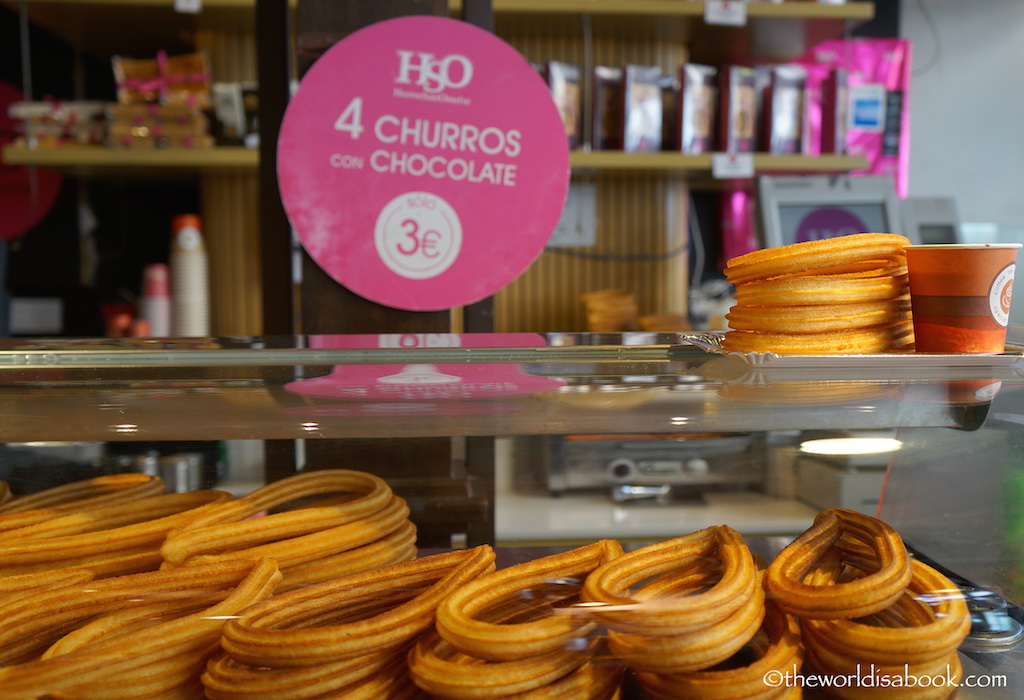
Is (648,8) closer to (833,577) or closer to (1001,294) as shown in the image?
(1001,294)

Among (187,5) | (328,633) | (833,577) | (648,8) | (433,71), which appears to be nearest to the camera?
(328,633)

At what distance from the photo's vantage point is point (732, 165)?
2602mm

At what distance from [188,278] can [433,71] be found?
5.74 ft

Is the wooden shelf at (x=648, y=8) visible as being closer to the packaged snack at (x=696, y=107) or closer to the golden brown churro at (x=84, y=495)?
the packaged snack at (x=696, y=107)

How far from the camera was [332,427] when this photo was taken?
0.72m

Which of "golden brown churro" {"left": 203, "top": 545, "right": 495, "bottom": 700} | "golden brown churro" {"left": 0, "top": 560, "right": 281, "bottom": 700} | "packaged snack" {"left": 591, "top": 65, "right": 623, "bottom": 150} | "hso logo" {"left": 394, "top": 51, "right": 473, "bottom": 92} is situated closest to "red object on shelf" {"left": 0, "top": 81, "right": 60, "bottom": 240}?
"packaged snack" {"left": 591, "top": 65, "right": 623, "bottom": 150}

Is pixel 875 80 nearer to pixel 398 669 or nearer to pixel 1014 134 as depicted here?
pixel 1014 134

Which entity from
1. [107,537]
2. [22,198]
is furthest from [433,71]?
[22,198]

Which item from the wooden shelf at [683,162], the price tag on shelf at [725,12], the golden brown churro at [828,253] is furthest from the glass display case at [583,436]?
the price tag on shelf at [725,12]

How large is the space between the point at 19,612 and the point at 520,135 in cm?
91

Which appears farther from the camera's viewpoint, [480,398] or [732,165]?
[732,165]

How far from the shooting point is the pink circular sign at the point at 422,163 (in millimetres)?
1169

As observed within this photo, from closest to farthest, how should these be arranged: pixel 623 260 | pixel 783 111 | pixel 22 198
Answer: pixel 783 111
pixel 22 198
pixel 623 260

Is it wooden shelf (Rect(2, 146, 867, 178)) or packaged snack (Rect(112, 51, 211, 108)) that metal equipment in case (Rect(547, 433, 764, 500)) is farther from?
packaged snack (Rect(112, 51, 211, 108))
